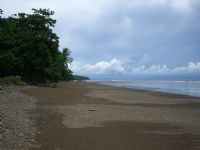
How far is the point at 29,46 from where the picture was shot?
146 ft

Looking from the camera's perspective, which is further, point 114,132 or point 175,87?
point 175,87

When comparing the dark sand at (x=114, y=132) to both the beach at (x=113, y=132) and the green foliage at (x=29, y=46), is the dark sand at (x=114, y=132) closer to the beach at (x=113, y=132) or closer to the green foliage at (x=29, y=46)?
the beach at (x=113, y=132)

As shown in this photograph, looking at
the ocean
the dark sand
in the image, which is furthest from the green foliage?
the dark sand

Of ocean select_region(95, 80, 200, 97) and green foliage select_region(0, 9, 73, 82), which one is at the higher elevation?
green foliage select_region(0, 9, 73, 82)

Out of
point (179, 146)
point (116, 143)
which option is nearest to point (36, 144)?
point (116, 143)

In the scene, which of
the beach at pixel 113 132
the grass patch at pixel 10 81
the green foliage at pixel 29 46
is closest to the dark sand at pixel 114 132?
the beach at pixel 113 132

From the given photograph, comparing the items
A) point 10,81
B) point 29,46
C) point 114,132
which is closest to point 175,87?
point 29,46

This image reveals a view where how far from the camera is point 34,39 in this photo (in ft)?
146

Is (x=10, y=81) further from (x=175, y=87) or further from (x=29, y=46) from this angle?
(x=175, y=87)

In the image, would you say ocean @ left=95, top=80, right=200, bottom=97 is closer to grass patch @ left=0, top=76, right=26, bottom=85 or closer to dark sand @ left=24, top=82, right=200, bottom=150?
grass patch @ left=0, top=76, right=26, bottom=85

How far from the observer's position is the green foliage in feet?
144

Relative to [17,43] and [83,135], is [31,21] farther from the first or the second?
[83,135]

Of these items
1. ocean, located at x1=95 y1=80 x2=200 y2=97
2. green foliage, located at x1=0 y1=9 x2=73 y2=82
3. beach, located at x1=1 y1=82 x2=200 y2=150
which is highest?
green foliage, located at x1=0 y1=9 x2=73 y2=82

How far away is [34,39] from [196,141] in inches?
1364
